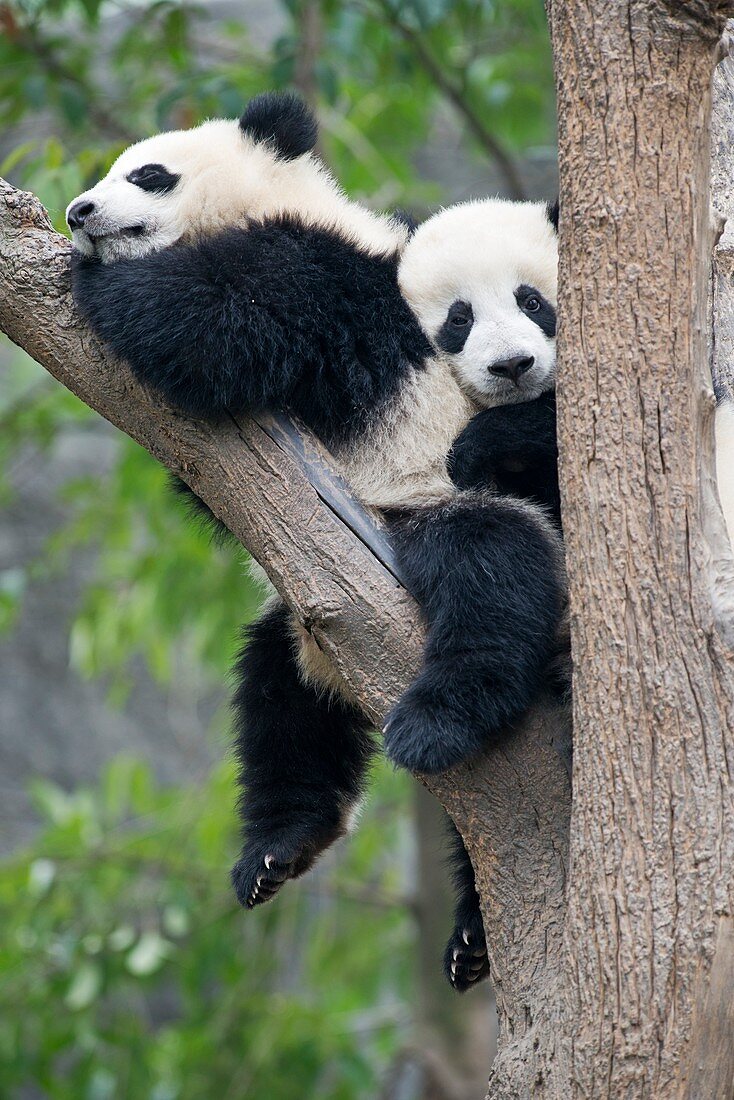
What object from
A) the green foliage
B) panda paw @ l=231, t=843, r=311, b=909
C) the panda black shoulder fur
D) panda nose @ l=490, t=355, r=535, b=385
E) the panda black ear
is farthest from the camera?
the green foliage

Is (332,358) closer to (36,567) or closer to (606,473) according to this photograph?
(606,473)

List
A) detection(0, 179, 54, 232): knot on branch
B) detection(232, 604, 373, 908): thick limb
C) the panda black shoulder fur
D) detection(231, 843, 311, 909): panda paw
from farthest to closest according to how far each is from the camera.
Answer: detection(232, 604, 373, 908): thick limb → detection(231, 843, 311, 909): panda paw → detection(0, 179, 54, 232): knot on branch → the panda black shoulder fur

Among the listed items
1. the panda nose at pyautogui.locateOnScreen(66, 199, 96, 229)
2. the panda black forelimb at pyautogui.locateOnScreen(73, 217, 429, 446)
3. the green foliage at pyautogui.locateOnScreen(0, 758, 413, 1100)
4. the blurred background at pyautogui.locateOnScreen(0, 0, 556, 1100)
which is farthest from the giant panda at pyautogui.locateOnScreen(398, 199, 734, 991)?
the green foliage at pyautogui.locateOnScreen(0, 758, 413, 1100)

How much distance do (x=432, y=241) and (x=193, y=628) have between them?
264 centimetres

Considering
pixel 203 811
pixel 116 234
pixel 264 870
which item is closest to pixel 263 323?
pixel 116 234

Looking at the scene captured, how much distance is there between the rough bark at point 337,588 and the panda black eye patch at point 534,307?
2.49ft

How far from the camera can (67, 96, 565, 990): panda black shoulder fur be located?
2.23 m

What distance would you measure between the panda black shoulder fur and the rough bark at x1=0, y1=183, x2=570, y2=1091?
6 centimetres

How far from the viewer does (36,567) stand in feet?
16.2

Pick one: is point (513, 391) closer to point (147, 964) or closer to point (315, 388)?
point (315, 388)

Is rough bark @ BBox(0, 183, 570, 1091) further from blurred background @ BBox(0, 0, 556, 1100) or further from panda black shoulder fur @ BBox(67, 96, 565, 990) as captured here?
blurred background @ BBox(0, 0, 556, 1100)

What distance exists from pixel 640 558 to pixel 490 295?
1058 millimetres

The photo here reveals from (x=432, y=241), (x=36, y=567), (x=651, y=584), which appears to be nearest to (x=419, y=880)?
(x=36, y=567)

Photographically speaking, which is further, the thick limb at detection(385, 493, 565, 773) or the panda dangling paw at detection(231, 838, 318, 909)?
the panda dangling paw at detection(231, 838, 318, 909)
